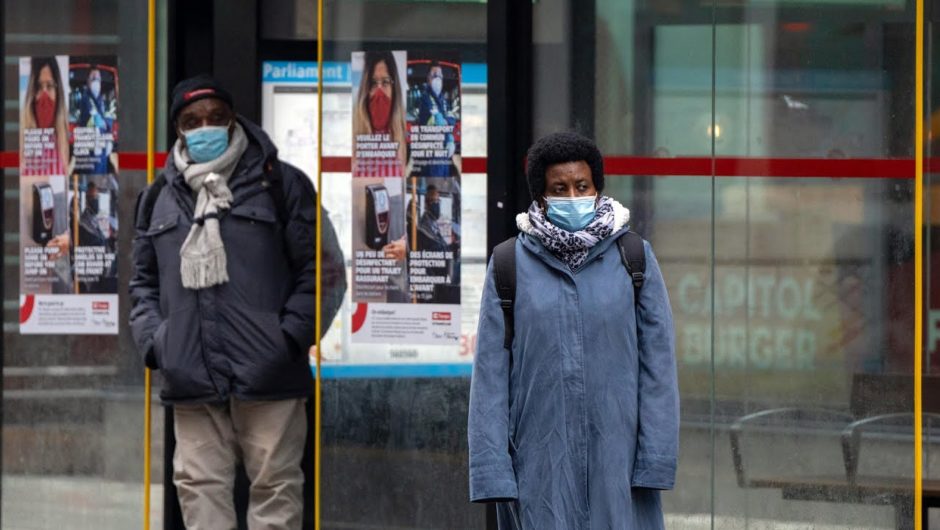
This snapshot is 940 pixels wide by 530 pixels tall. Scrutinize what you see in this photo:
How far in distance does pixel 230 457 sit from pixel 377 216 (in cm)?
115

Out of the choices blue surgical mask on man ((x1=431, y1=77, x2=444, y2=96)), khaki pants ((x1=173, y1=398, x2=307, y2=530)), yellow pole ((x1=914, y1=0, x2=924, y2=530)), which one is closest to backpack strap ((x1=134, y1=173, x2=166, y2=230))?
khaki pants ((x1=173, y1=398, x2=307, y2=530))

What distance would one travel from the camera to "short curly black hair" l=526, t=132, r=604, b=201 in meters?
4.77

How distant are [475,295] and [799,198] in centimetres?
137

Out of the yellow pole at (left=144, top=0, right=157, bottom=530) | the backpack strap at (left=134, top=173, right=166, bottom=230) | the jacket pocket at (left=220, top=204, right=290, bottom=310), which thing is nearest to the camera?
the jacket pocket at (left=220, top=204, right=290, bottom=310)

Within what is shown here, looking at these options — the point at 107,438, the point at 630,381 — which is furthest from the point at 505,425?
the point at 107,438

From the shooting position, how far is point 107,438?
7418mm

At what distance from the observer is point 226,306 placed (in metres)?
6.57

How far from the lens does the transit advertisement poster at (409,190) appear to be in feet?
22.8

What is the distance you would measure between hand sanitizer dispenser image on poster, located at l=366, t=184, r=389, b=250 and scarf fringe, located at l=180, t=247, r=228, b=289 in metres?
0.71

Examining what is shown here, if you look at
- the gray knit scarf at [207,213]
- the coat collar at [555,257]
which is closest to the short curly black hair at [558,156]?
the coat collar at [555,257]

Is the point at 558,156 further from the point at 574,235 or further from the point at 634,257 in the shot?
the point at 634,257

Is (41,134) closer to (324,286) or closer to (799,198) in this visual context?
(324,286)

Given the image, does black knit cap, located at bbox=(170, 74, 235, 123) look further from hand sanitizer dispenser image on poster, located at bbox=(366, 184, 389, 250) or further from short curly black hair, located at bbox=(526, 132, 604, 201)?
short curly black hair, located at bbox=(526, 132, 604, 201)

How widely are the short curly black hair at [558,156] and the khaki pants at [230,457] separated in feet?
7.24
